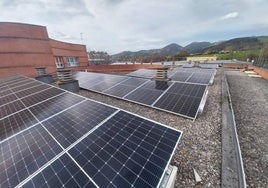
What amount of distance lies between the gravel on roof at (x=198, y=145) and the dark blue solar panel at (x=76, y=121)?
2.68 meters

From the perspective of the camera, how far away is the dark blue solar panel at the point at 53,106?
4207 millimetres

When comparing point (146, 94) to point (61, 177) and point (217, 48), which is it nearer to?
point (61, 177)

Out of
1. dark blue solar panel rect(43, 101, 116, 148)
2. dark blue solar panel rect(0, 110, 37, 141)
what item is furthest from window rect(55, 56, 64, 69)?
dark blue solar panel rect(43, 101, 116, 148)

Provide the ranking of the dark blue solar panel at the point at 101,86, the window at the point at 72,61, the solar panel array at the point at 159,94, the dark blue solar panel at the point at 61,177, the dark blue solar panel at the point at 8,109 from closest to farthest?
the dark blue solar panel at the point at 61,177 < the dark blue solar panel at the point at 8,109 < the solar panel array at the point at 159,94 < the dark blue solar panel at the point at 101,86 < the window at the point at 72,61

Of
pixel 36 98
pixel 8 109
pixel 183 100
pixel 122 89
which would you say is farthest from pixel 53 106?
pixel 183 100

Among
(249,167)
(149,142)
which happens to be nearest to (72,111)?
(149,142)

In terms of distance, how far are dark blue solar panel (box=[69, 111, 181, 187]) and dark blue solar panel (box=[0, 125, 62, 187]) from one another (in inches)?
23.6

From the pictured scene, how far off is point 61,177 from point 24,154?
121 cm

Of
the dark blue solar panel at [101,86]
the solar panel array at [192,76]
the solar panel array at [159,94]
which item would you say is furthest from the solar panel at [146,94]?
Result: the solar panel array at [192,76]

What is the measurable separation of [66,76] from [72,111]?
22.3 ft

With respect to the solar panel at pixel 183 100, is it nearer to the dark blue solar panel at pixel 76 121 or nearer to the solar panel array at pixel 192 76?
the solar panel array at pixel 192 76

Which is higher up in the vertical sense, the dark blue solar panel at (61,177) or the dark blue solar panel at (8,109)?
the dark blue solar panel at (8,109)

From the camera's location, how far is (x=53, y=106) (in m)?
4.69

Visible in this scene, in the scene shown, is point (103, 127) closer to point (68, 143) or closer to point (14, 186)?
point (68, 143)
